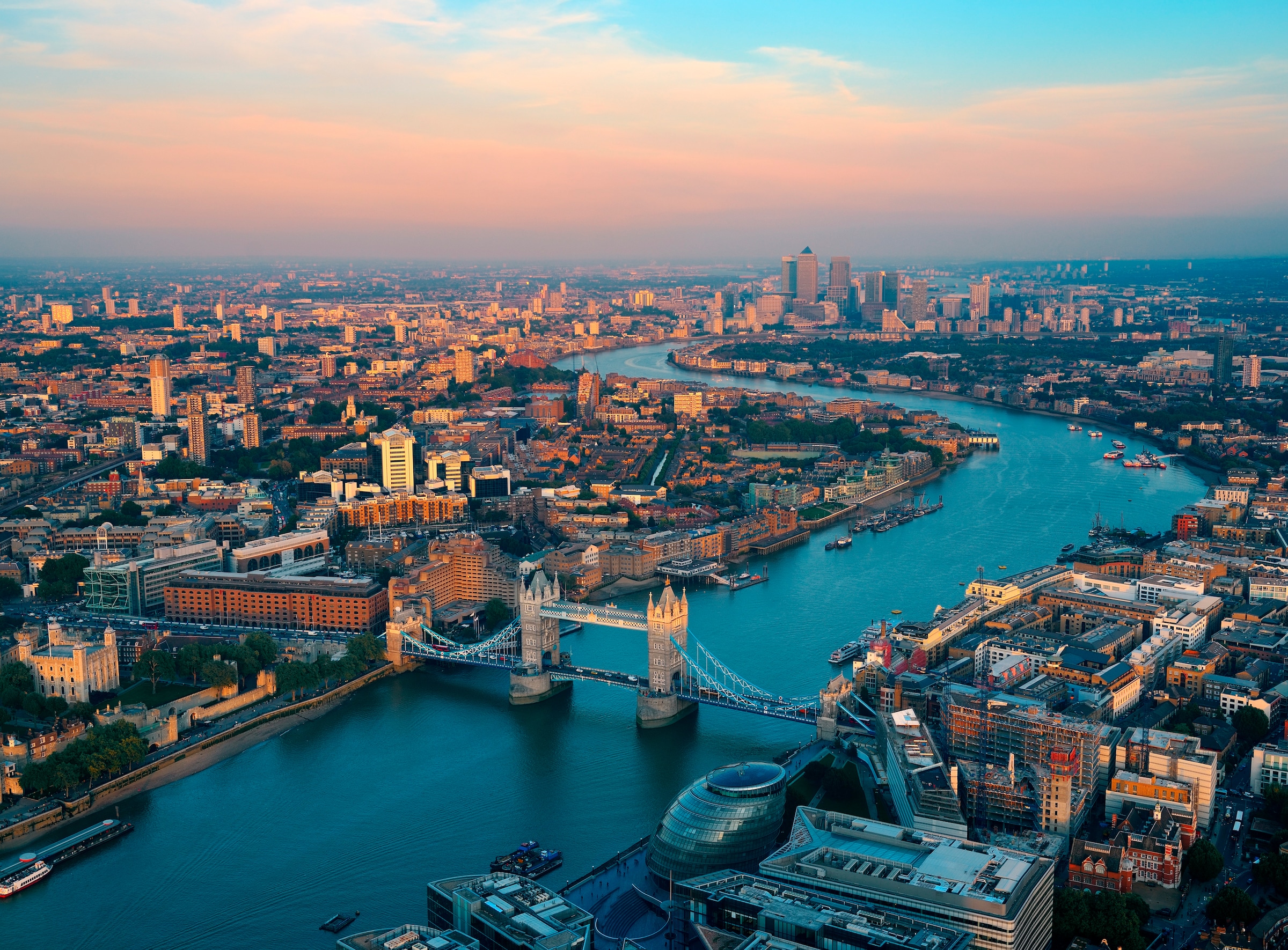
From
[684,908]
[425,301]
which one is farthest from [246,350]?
[684,908]

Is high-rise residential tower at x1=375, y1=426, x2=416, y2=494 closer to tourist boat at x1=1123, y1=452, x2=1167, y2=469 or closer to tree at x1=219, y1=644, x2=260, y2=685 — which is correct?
tree at x1=219, y1=644, x2=260, y2=685

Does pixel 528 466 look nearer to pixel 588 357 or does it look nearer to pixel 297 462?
pixel 297 462

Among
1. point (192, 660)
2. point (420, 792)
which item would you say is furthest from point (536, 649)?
point (192, 660)

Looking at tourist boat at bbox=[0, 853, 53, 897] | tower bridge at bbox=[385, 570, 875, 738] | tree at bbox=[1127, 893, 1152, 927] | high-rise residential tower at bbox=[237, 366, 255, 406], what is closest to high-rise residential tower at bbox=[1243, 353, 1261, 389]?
high-rise residential tower at bbox=[237, 366, 255, 406]

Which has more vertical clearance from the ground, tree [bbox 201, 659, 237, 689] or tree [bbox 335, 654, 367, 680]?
tree [bbox 201, 659, 237, 689]

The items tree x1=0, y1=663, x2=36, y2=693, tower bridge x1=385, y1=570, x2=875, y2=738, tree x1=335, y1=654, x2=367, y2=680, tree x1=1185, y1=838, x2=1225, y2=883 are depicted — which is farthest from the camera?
tree x1=335, y1=654, x2=367, y2=680
